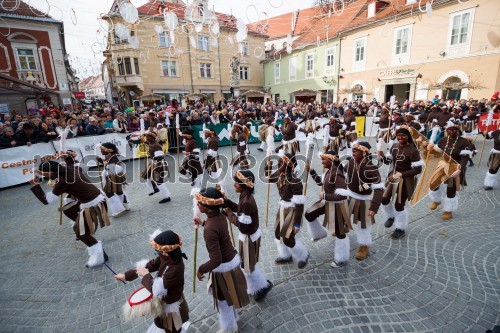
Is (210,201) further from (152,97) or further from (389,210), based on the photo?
(152,97)

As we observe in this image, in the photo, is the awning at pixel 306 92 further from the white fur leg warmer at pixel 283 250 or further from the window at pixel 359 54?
the white fur leg warmer at pixel 283 250

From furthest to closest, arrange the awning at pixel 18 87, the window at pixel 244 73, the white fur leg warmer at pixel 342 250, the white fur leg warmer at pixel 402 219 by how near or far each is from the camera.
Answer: the window at pixel 244 73 → the awning at pixel 18 87 → the white fur leg warmer at pixel 402 219 → the white fur leg warmer at pixel 342 250

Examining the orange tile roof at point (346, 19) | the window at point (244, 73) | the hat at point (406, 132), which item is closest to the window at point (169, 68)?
the window at point (244, 73)

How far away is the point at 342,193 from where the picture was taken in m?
3.82

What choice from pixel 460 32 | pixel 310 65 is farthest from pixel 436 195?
pixel 310 65

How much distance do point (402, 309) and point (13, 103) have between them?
26424mm

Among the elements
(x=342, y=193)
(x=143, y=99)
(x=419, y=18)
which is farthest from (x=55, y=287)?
(x=143, y=99)

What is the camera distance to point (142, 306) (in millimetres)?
2348

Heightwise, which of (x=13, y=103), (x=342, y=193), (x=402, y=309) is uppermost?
(x=13, y=103)

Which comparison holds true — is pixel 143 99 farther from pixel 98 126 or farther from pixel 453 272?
pixel 453 272

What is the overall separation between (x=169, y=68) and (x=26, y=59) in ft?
43.1

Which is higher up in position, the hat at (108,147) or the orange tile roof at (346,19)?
the orange tile roof at (346,19)

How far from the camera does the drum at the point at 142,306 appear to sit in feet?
7.60

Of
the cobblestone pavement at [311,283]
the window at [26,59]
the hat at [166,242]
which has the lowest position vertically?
the cobblestone pavement at [311,283]
